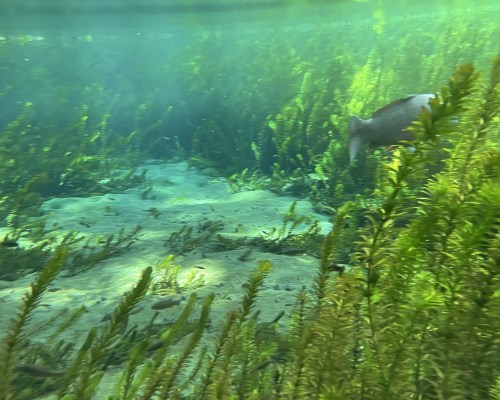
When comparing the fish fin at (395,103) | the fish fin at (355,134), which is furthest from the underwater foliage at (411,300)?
the fish fin at (355,134)

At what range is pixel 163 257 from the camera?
684cm

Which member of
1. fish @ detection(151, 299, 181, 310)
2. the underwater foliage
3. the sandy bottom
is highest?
the underwater foliage

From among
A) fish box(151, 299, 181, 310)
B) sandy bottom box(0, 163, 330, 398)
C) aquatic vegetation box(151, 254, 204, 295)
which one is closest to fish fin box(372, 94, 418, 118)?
sandy bottom box(0, 163, 330, 398)

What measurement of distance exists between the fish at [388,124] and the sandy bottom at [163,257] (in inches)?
72.5

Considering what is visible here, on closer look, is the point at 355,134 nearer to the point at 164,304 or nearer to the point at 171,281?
the point at 171,281

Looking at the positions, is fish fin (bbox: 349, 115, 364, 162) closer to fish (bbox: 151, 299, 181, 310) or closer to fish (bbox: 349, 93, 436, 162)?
fish (bbox: 349, 93, 436, 162)

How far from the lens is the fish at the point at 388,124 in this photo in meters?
5.12

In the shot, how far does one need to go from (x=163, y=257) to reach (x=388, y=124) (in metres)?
3.60

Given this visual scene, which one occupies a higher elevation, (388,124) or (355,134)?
(388,124)

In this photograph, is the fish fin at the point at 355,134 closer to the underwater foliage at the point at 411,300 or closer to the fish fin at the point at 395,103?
the fish fin at the point at 395,103

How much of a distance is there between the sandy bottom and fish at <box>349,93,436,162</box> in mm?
1842

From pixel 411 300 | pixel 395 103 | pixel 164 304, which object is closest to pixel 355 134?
pixel 395 103

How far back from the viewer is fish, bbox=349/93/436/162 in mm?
5125

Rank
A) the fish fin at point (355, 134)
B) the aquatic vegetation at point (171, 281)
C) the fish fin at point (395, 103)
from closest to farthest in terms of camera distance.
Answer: the fish fin at point (395, 103), the aquatic vegetation at point (171, 281), the fish fin at point (355, 134)
